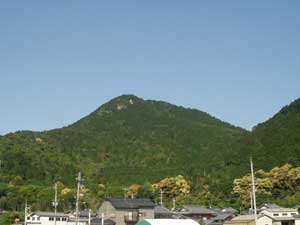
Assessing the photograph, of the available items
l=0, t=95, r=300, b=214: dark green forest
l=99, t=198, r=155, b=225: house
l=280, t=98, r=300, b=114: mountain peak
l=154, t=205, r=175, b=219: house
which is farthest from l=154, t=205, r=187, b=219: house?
l=280, t=98, r=300, b=114: mountain peak

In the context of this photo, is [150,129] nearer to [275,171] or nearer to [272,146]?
[272,146]

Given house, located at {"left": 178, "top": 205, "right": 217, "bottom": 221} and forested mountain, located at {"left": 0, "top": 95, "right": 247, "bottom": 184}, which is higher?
forested mountain, located at {"left": 0, "top": 95, "right": 247, "bottom": 184}

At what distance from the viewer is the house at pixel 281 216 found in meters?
48.2

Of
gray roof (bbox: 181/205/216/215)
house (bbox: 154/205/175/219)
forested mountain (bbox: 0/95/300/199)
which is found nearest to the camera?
house (bbox: 154/205/175/219)

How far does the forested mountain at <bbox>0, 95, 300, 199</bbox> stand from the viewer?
3543 inches

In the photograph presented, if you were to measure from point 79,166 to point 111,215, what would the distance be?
51.0m

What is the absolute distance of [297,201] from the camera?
6353cm

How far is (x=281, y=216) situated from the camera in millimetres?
49562

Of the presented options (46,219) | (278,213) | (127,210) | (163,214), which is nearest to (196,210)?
(163,214)

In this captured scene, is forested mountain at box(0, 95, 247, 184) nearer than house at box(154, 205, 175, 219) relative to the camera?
No

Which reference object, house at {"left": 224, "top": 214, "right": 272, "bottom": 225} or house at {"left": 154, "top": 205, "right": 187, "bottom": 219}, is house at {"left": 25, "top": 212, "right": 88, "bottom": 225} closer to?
house at {"left": 154, "top": 205, "right": 187, "bottom": 219}

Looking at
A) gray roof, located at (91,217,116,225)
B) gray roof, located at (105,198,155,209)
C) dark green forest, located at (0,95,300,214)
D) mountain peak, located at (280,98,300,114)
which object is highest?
mountain peak, located at (280,98,300,114)

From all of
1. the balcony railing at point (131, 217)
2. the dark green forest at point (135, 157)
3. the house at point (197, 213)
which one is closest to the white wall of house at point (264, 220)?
the balcony railing at point (131, 217)

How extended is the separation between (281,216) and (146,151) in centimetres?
7574
